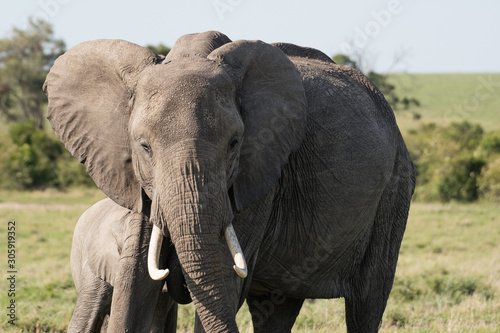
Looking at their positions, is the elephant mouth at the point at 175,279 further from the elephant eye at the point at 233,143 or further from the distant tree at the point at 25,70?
the distant tree at the point at 25,70

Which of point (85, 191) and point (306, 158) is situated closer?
point (306, 158)

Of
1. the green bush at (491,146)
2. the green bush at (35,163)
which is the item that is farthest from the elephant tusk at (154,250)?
the green bush at (35,163)

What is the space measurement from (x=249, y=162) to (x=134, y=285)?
782 mm

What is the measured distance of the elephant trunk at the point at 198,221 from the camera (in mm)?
3186

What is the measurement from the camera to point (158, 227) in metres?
3.35

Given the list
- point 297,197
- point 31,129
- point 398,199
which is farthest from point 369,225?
point 31,129

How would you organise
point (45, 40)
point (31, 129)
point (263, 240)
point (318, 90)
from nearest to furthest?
1. point (263, 240)
2. point (318, 90)
3. point (31, 129)
4. point (45, 40)

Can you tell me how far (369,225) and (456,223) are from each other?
10568 mm

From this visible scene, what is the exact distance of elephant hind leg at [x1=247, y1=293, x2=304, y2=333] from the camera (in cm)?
516

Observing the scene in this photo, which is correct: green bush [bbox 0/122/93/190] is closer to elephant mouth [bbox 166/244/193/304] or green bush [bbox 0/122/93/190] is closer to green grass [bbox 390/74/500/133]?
elephant mouth [bbox 166/244/193/304]

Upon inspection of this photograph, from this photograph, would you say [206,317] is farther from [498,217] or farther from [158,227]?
[498,217]

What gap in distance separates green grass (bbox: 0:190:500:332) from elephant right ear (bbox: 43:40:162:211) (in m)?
2.57

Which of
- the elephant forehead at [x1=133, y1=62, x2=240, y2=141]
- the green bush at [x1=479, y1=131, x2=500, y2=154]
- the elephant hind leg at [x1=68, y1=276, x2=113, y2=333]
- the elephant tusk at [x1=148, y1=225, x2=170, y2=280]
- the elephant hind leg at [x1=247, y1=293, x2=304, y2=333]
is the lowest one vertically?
the green bush at [x1=479, y1=131, x2=500, y2=154]

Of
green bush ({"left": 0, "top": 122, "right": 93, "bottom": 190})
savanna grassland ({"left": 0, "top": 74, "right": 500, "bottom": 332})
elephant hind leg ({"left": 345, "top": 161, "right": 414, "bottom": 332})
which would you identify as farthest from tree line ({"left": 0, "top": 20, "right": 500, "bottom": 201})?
elephant hind leg ({"left": 345, "top": 161, "right": 414, "bottom": 332})
